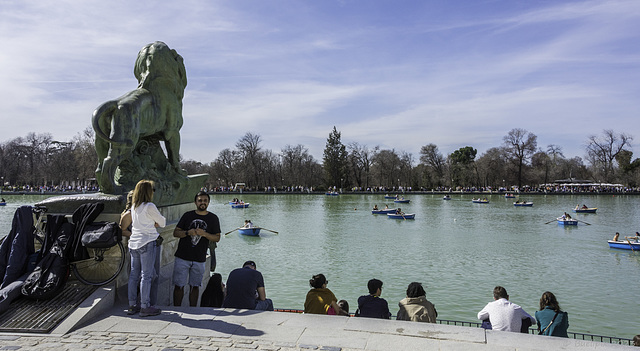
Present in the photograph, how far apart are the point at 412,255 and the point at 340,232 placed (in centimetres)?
797

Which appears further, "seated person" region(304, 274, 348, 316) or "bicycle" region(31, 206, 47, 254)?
"seated person" region(304, 274, 348, 316)

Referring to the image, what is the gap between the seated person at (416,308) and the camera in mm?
5375

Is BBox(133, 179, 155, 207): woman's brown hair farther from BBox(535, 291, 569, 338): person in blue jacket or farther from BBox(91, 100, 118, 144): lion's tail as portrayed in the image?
BBox(535, 291, 569, 338): person in blue jacket

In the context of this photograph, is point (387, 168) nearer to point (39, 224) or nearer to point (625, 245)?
point (625, 245)

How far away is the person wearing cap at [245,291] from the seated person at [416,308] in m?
1.73

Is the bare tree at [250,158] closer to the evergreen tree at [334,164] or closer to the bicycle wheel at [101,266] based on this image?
the evergreen tree at [334,164]

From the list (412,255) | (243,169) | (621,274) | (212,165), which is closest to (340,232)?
(412,255)

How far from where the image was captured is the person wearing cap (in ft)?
17.9

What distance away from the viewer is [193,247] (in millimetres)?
5473

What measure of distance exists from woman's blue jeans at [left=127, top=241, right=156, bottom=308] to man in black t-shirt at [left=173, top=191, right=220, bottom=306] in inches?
23.1

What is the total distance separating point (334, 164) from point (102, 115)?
256 ft

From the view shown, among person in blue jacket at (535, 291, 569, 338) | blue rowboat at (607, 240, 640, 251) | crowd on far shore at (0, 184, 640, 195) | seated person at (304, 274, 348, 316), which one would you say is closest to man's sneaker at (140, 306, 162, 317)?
seated person at (304, 274, 348, 316)

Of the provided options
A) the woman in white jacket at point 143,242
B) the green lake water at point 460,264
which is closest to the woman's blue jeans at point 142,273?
the woman in white jacket at point 143,242

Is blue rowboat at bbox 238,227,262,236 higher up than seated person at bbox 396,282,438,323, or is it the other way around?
seated person at bbox 396,282,438,323
